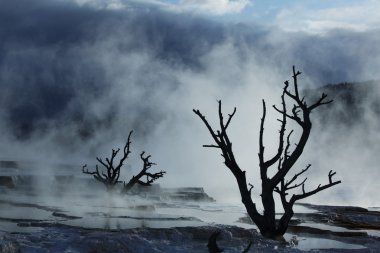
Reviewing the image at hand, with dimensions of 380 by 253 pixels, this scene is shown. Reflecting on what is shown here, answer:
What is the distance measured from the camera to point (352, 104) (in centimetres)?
9906

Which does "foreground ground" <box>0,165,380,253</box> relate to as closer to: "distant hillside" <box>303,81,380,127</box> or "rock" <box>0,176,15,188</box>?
"rock" <box>0,176,15,188</box>

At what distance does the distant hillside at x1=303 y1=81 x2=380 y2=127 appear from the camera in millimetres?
95062

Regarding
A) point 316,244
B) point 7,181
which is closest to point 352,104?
point 7,181

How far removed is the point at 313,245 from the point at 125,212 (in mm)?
8321

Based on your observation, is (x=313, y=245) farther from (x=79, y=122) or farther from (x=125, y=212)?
(x=79, y=122)

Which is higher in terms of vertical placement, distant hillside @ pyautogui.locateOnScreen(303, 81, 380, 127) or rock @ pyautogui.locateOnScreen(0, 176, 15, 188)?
distant hillside @ pyautogui.locateOnScreen(303, 81, 380, 127)

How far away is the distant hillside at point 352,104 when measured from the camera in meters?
95.1

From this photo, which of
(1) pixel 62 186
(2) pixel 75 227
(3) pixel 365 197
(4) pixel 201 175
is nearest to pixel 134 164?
(4) pixel 201 175

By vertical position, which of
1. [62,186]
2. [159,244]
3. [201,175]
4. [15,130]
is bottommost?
[159,244]

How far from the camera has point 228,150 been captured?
41.7ft

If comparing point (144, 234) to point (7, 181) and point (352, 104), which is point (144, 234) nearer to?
point (7, 181)

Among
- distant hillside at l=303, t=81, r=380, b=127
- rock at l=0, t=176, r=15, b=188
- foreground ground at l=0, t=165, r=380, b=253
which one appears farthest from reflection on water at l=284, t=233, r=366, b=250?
distant hillside at l=303, t=81, r=380, b=127

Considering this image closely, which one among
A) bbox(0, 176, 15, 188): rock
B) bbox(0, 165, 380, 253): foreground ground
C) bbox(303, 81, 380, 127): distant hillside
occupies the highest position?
bbox(303, 81, 380, 127): distant hillside

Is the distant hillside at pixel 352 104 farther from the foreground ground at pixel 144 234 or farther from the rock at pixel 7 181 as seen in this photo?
the foreground ground at pixel 144 234
